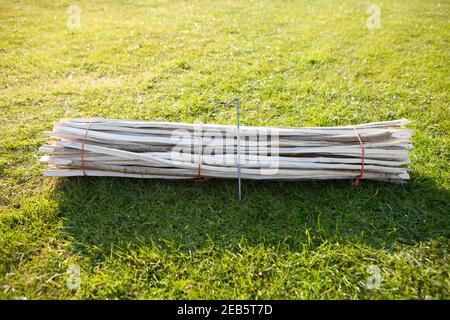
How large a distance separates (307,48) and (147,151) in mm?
5414

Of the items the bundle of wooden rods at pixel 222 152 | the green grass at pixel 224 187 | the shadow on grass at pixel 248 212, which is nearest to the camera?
the green grass at pixel 224 187

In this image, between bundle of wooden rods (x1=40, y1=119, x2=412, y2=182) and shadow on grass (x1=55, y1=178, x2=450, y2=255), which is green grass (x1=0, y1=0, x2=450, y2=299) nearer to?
shadow on grass (x1=55, y1=178, x2=450, y2=255)

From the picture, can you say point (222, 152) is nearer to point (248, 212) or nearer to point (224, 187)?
point (224, 187)

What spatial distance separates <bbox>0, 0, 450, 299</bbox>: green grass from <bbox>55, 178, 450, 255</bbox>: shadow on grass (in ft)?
0.05

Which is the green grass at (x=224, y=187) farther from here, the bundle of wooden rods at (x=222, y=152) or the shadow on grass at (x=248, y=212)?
the bundle of wooden rods at (x=222, y=152)

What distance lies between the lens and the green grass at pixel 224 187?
3.02m

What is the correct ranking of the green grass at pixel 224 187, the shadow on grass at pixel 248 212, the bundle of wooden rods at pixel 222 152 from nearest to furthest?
the green grass at pixel 224 187, the shadow on grass at pixel 248 212, the bundle of wooden rods at pixel 222 152

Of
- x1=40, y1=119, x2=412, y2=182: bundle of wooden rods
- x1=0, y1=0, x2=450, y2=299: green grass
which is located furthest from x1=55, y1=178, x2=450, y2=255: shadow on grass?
x1=40, y1=119, x2=412, y2=182: bundle of wooden rods

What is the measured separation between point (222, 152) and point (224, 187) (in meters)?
0.44

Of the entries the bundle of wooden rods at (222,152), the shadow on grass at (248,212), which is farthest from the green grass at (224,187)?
the bundle of wooden rods at (222,152)

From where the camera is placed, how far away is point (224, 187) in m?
3.94

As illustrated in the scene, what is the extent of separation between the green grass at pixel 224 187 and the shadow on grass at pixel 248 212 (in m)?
0.02
